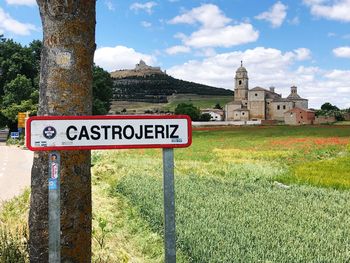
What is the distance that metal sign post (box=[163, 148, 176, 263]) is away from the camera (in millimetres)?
3809

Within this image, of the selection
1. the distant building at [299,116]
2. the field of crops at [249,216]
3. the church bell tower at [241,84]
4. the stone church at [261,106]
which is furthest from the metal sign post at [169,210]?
the church bell tower at [241,84]

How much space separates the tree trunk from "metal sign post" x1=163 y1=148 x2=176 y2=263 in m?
0.91

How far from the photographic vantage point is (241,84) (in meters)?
144

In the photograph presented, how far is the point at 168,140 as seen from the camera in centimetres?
387

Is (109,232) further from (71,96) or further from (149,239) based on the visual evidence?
(71,96)

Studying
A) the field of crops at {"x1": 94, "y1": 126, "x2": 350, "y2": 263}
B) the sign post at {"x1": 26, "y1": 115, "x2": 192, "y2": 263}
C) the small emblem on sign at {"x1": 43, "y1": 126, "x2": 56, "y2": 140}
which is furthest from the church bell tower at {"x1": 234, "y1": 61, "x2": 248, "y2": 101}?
the small emblem on sign at {"x1": 43, "y1": 126, "x2": 56, "y2": 140}

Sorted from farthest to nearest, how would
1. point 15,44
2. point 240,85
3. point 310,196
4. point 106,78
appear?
point 240,85, point 106,78, point 15,44, point 310,196

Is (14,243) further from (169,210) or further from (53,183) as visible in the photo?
→ (169,210)

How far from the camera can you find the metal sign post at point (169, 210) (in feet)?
12.5

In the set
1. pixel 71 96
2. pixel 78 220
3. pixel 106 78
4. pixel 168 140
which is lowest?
pixel 78 220

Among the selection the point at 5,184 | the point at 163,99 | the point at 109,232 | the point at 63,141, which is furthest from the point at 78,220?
the point at 163,99

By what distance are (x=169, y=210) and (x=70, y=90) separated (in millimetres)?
1423

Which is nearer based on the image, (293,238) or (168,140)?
(168,140)

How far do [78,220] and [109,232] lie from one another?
2.83 meters
